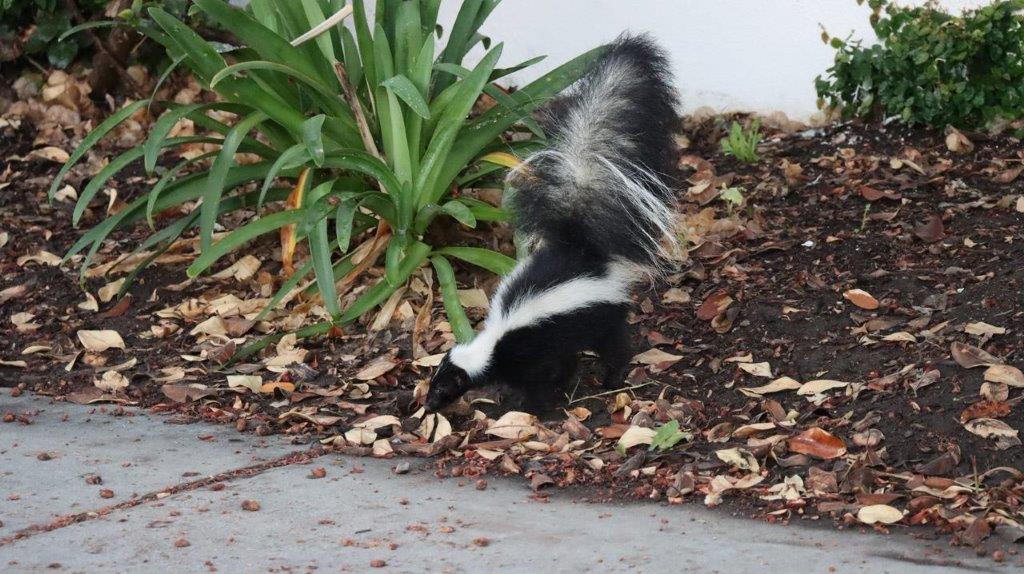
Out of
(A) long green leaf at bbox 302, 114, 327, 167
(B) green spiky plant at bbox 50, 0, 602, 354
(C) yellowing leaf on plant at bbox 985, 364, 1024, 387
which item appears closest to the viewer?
(C) yellowing leaf on plant at bbox 985, 364, 1024, 387

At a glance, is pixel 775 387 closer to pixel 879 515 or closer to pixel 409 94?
pixel 879 515

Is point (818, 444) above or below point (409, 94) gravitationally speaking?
below

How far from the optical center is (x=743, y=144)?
6.18 metres

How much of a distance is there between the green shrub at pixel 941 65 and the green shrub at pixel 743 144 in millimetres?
500

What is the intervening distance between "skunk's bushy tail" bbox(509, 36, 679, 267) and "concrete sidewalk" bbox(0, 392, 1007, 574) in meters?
1.11

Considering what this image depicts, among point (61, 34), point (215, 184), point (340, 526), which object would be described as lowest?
point (340, 526)

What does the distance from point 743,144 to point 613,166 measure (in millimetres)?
1889

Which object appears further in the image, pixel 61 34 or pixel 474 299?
pixel 61 34

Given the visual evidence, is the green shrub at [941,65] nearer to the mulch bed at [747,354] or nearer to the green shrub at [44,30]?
the mulch bed at [747,354]

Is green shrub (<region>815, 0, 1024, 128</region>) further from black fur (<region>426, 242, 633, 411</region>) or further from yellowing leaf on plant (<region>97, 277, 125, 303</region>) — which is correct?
yellowing leaf on plant (<region>97, 277, 125, 303</region>)

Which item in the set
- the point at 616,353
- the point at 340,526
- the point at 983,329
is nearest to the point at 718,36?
the point at 616,353

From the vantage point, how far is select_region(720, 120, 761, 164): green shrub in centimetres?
618

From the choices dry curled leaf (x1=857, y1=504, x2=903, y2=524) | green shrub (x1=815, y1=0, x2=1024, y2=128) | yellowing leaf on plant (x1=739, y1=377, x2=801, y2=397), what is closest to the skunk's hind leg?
yellowing leaf on plant (x1=739, y1=377, x2=801, y2=397)

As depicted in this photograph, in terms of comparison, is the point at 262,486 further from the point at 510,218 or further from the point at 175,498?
the point at 510,218
